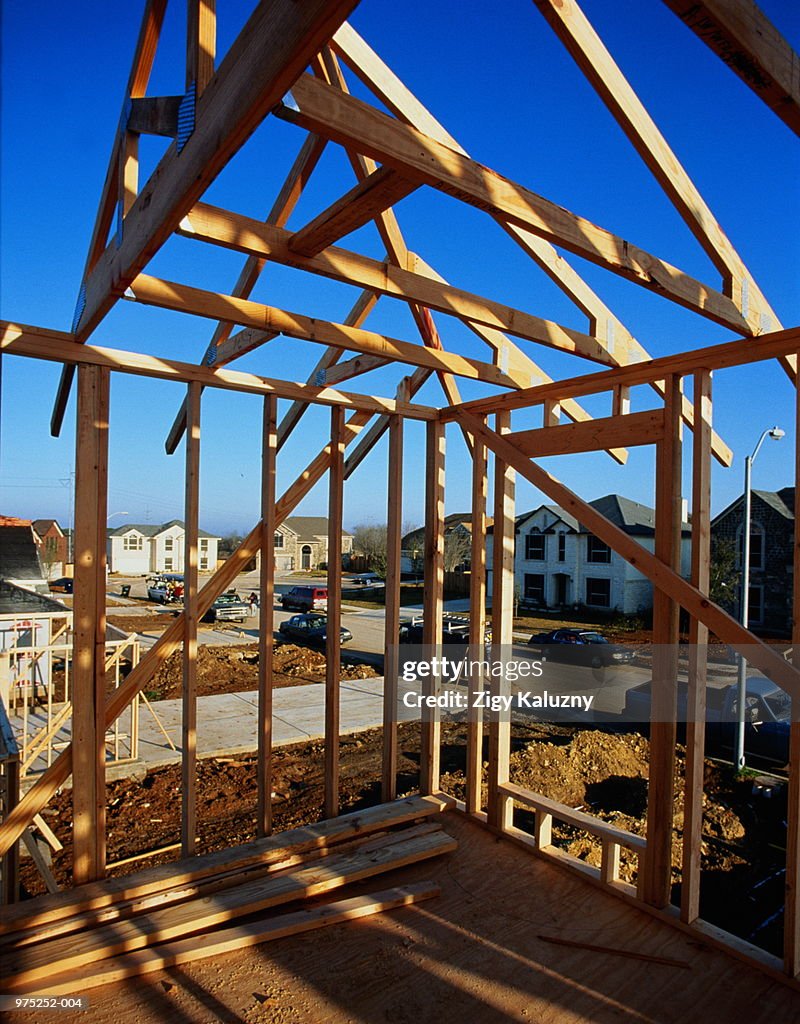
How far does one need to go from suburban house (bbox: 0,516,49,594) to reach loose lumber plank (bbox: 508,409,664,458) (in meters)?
3.59

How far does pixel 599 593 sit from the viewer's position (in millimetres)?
25438

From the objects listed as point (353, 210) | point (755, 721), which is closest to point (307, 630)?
point (755, 721)

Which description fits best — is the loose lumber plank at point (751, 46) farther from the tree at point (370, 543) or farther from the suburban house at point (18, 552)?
the tree at point (370, 543)

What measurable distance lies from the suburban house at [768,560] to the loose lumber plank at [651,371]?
1772 centimetres

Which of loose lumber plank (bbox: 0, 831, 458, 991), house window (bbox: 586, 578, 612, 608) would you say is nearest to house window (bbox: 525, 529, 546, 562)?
house window (bbox: 586, 578, 612, 608)

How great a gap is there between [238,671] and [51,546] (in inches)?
419

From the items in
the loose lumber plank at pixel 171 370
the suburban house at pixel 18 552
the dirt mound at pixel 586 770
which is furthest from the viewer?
the dirt mound at pixel 586 770

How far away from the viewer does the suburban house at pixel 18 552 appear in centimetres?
425

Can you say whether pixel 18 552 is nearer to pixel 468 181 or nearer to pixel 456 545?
pixel 468 181

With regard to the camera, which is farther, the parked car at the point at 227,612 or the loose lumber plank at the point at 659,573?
the parked car at the point at 227,612

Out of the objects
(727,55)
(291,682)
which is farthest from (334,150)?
(291,682)

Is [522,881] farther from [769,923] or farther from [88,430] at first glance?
[88,430]

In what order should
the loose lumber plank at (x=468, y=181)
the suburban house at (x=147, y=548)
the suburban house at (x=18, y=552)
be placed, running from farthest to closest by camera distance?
the suburban house at (x=147, y=548) → the suburban house at (x=18, y=552) → the loose lumber plank at (x=468, y=181)

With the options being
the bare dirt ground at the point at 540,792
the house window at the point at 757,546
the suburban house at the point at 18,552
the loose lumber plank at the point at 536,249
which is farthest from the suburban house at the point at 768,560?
the suburban house at the point at 18,552
